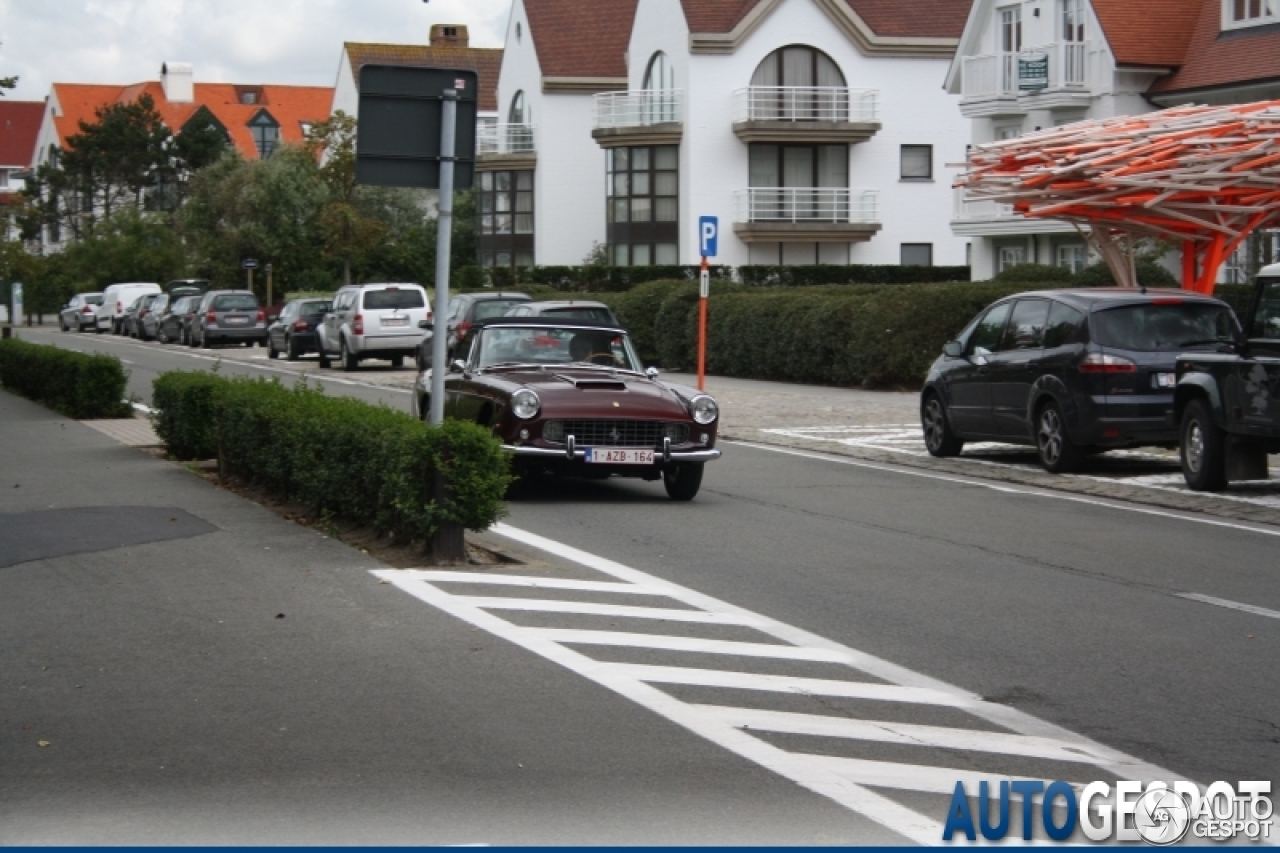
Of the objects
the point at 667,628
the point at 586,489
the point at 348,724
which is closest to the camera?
the point at 348,724

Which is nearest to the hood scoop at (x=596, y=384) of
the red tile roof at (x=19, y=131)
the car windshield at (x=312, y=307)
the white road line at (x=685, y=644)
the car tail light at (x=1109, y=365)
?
the car tail light at (x=1109, y=365)

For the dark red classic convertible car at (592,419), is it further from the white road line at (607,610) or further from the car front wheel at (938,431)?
the car front wheel at (938,431)

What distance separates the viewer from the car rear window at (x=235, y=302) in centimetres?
5397

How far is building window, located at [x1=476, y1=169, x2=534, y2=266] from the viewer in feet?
225

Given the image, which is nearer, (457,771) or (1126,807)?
(1126,807)

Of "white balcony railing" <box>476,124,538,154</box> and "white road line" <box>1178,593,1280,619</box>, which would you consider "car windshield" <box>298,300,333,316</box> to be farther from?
"white road line" <box>1178,593,1280,619</box>

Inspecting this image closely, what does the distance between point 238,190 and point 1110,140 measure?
5756 cm

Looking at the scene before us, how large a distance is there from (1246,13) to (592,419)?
3124 centimetres

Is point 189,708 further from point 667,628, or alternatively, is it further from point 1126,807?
point 1126,807

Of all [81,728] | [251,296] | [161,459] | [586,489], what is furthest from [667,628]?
[251,296]

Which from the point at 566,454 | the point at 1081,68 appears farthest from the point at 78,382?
the point at 1081,68

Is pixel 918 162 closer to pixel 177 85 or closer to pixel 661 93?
pixel 661 93

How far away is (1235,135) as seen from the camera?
2348cm

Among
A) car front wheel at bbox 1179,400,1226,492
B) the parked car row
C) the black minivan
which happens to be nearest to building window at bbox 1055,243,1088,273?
the parked car row
